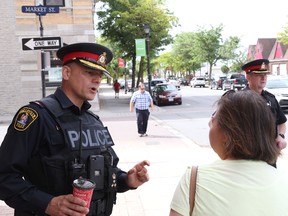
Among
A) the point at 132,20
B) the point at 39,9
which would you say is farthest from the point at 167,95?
the point at 39,9

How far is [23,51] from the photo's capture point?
19750 mm

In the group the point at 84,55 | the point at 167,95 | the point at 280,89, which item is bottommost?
the point at 167,95

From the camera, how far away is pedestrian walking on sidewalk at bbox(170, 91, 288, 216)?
159 cm

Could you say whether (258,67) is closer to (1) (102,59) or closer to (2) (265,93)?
(2) (265,93)

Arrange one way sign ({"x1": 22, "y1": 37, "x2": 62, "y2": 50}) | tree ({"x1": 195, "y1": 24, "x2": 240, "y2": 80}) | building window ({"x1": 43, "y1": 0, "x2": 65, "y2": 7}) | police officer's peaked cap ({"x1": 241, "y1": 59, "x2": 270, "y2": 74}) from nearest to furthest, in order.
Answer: police officer's peaked cap ({"x1": 241, "y1": 59, "x2": 270, "y2": 74})
one way sign ({"x1": 22, "y1": 37, "x2": 62, "y2": 50})
building window ({"x1": 43, "y1": 0, "x2": 65, "y2": 7})
tree ({"x1": 195, "y1": 24, "x2": 240, "y2": 80})

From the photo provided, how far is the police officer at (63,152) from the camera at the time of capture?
1953mm

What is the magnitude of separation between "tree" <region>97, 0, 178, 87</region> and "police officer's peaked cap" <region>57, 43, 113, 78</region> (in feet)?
79.1

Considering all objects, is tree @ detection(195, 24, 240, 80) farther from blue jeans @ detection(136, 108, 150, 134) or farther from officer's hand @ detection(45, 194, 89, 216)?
officer's hand @ detection(45, 194, 89, 216)

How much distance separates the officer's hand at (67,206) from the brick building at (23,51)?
59.6 ft

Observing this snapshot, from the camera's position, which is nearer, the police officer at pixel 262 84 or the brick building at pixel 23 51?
the police officer at pixel 262 84

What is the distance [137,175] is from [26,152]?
71cm

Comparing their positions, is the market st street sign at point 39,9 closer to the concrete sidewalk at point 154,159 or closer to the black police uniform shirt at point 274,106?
the concrete sidewalk at point 154,159

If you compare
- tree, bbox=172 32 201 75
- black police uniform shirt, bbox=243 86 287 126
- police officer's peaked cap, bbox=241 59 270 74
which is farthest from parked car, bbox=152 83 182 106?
tree, bbox=172 32 201 75

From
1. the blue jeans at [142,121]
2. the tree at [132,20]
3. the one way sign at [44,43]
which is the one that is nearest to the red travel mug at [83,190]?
the one way sign at [44,43]
